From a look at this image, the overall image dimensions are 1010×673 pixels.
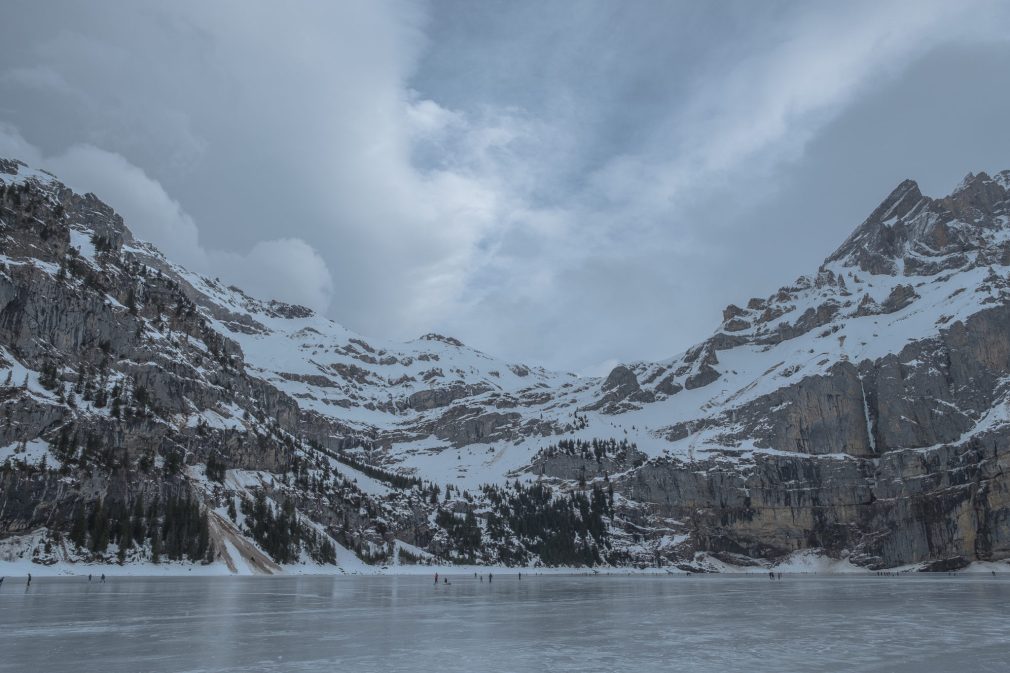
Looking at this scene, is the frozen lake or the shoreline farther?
the shoreline

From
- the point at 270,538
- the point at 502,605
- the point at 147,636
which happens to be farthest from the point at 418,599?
the point at 270,538

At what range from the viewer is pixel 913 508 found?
200 metres

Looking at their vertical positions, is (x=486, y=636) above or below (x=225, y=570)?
above

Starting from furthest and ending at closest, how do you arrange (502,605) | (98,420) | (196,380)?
(196,380)
(98,420)
(502,605)

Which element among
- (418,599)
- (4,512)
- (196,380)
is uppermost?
(196,380)

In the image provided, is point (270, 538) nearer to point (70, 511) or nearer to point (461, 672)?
point (70, 511)

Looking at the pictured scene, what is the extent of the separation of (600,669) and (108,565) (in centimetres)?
10658

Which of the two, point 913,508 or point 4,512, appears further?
point 913,508

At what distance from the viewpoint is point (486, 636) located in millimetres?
34750

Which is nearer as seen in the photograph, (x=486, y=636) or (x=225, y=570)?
(x=486, y=636)

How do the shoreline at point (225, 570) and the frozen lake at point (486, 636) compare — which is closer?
the frozen lake at point (486, 636)

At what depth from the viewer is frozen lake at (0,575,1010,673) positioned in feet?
82.3

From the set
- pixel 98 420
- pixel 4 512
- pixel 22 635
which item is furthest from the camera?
pixel 98 420

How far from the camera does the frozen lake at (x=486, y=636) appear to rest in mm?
25078
